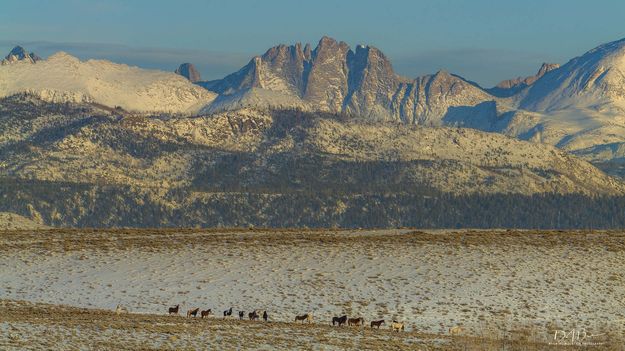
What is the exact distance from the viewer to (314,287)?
196ft

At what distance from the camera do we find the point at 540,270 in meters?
64.2

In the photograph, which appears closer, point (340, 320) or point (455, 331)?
point (455, 331)

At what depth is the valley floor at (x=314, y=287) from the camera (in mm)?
44094

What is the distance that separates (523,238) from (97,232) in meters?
35.6

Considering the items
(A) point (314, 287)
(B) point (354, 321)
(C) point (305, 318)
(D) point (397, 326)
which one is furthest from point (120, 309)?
(D) point (397, 326)

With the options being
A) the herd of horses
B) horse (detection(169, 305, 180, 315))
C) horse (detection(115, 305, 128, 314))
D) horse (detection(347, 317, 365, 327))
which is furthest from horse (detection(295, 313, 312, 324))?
horse (detection(115, 305, 128, 314))

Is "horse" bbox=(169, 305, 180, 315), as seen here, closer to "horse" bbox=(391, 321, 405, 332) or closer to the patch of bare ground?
the patch of bare ground

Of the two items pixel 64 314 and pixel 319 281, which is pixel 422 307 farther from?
pixel 64 314

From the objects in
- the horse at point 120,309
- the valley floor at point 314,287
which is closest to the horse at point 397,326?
the valley floor at point 314,287

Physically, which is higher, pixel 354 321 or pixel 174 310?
pixel 354 321

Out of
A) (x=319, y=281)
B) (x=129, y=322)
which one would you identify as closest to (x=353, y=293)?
(x=319, y=281)

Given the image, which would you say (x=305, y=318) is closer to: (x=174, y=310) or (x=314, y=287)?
(x=174, y=310)

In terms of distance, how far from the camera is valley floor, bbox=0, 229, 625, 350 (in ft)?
145

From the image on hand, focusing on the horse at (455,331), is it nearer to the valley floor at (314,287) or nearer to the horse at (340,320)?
the valley floor at (314,287)
